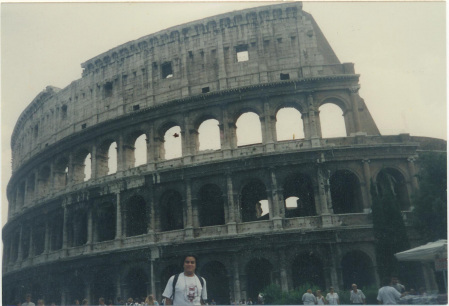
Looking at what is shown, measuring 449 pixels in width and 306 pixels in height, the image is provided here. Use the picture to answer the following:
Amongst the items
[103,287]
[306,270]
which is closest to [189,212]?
[306,270]

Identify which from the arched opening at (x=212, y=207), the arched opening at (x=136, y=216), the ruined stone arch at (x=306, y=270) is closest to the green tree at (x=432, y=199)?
the ruined stone arch at (x=306, y=270)

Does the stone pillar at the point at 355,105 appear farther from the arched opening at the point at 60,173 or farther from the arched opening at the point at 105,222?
the arched opening at the point at 60,173

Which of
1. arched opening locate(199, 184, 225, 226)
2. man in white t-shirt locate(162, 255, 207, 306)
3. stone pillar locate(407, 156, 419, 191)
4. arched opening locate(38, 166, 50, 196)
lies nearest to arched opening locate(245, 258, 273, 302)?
arched opening locate(199, 184, 225, 226)

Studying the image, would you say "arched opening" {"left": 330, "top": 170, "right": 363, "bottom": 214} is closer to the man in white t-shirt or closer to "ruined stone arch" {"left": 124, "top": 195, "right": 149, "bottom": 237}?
"ruined stone arch" {"left": 124, "top": 195, "right": 149, "bottom": 237}

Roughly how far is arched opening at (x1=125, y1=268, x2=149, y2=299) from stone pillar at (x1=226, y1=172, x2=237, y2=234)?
516 centimetres

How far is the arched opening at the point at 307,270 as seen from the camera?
770 inches

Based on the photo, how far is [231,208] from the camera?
20531 mm

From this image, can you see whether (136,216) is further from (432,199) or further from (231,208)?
(432,199)

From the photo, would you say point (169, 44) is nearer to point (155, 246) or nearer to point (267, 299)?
point (155, 246)

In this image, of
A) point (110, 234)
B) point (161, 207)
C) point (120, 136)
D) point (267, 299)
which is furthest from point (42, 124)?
point (267, 299)

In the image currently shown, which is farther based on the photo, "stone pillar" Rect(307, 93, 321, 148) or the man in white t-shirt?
"stone pillar" Rect(307, 93, 321, 148)

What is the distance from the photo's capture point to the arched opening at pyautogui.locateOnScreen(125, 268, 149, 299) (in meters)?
21.6

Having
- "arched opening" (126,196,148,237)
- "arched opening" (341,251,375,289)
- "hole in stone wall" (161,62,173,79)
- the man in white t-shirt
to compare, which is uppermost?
"hole in stone wall" (161,62,173,79)

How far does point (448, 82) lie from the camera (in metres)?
13.7
